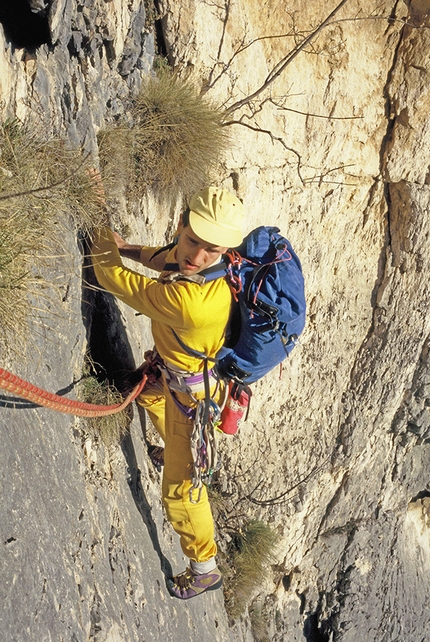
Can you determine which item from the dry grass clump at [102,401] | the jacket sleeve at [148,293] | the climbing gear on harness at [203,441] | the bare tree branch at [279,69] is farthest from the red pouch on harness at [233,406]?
the bare tree branch at [279,69]

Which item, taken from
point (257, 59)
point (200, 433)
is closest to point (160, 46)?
point (257, 59)

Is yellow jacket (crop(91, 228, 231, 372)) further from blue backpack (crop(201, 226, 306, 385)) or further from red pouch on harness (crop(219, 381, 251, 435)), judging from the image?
red pouch on harness (crop(219, 381, 251, 435))

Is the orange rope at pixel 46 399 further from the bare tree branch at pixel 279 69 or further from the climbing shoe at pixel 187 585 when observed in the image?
the bare tree branch at pixel 279 69

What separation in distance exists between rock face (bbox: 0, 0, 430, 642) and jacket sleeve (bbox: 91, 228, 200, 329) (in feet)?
0.82

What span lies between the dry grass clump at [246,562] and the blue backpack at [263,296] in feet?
12.6

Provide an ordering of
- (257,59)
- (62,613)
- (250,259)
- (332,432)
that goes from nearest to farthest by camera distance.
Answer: (62,613) → (250,259) → (257,59) → (332,432)

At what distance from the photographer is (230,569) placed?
686 centimetres

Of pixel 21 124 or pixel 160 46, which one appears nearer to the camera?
pixel 21 124

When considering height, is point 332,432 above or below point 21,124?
below

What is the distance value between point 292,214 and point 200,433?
2997 mm

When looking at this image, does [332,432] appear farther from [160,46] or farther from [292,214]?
[160,46]

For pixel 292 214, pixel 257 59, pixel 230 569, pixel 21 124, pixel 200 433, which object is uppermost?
pixel 257 59

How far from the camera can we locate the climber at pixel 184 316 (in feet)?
10.9

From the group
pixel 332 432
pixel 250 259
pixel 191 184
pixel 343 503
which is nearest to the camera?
pixel 250 259
